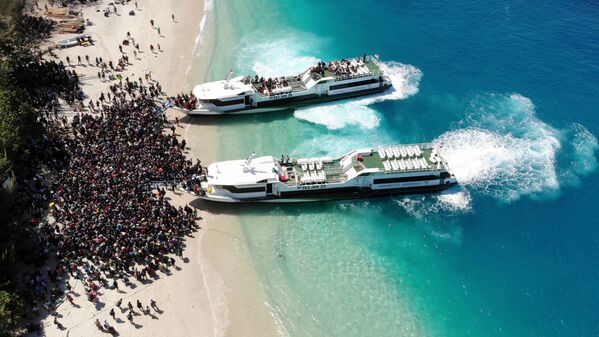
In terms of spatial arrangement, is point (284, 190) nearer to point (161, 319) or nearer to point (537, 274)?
point (161, 319)

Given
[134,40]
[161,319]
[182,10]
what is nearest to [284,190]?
[161,319]

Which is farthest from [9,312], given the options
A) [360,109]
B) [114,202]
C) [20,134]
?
[360,109]

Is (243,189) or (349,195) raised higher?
(243,189)

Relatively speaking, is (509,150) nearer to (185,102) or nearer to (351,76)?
(351,76)

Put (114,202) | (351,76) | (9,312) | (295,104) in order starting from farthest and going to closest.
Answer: (351,76), (295,104), (114,202), (9,312)

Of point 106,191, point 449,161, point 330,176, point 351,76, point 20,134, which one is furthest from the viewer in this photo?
point 351,76

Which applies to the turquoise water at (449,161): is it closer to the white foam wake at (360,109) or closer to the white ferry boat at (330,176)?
the white foam wake at (360,109)
